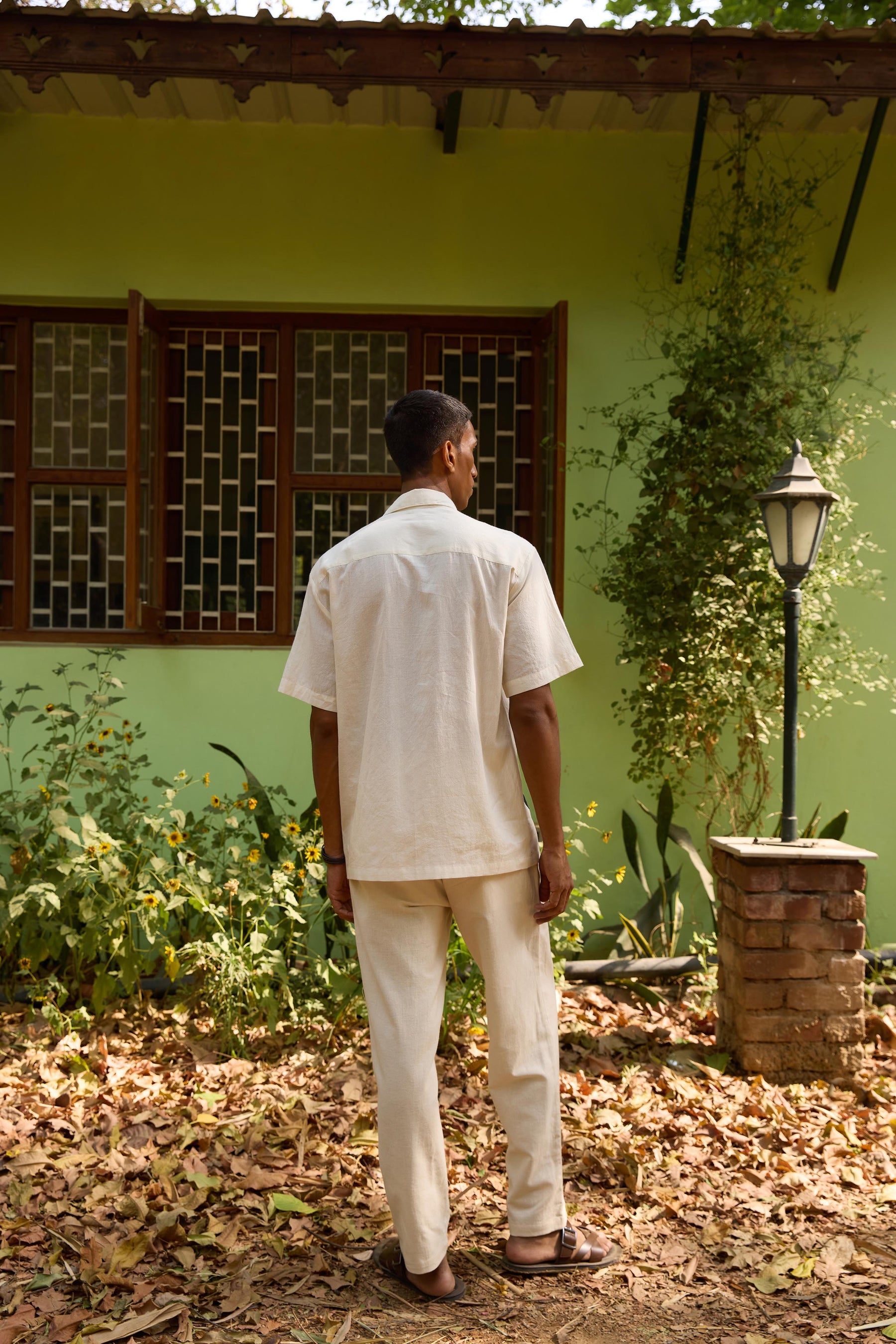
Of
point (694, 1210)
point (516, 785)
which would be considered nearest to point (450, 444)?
point (516, 785)

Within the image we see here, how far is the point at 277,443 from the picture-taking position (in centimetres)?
530

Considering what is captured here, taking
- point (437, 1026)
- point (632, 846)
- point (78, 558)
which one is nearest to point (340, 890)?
point (437, 1026)

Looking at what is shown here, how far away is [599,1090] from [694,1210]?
2.51 feet

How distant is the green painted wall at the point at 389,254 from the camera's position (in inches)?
202

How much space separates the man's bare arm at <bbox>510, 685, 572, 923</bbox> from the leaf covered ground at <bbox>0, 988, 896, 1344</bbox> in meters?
0.93

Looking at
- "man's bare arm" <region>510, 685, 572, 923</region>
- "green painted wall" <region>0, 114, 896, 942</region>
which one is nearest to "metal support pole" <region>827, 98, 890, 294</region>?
"green painted wall" <region>0, 114, 896, 942</region>

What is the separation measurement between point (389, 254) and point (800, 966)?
348cm

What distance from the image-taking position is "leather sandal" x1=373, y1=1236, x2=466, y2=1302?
2.55 m

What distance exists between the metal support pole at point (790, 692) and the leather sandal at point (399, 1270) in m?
2.03

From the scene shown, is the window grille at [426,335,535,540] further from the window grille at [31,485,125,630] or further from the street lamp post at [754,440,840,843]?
the window grille at [31,485,125,630]

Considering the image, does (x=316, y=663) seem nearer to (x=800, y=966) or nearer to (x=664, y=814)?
(x=800, y=966)

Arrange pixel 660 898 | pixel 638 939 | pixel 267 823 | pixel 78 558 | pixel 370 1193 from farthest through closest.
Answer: pixel 78 558 → pixel 660 898 → pixel 638 939 → pixel 267 823 → pixel 370 1193

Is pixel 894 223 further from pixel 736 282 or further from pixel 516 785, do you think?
pixel 516 785

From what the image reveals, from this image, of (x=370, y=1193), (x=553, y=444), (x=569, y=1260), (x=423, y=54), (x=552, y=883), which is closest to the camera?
(x=552, y=883)
